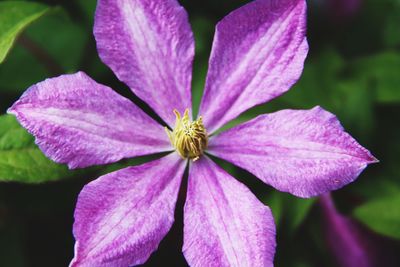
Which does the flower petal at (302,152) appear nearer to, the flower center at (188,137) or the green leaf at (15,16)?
the flower center at (188,137)

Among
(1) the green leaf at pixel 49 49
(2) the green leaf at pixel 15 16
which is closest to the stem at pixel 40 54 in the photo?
(1) the green leaf at pixel 49 49

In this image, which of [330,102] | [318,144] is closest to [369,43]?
[330,102]

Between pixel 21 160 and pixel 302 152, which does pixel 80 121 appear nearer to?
pixel 21 160

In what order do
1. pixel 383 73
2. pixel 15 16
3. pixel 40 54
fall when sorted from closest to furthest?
1. pixel 15 16
2. pixel 40 54
3. pixel 383 73

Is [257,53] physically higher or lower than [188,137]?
higher

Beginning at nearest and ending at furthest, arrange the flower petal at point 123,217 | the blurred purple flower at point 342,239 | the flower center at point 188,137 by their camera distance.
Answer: the flower petal at point 123,217 < the flower center at point 188,137 < the blurred purple flower at point 342,239

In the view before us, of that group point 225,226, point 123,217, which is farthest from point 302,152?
point 123,217

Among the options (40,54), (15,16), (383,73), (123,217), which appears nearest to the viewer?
(123,217)
